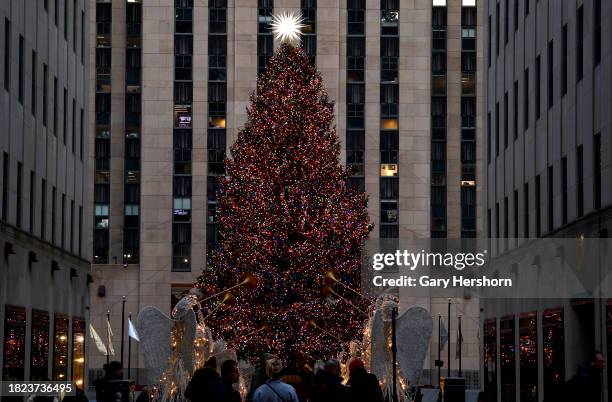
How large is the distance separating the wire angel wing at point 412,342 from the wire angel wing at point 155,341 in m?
4.71

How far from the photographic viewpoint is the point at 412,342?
28.4 meters

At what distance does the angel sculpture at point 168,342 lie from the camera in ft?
87.6

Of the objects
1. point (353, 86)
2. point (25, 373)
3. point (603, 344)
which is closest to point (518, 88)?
point (603, 344)

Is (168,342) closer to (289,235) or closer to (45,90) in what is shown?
(45,90)

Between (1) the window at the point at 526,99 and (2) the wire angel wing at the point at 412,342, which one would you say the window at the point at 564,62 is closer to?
(1) the window at the point at 526,99

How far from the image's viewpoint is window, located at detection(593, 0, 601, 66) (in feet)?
119

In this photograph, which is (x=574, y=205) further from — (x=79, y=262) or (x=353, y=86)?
(x=353, y=86)

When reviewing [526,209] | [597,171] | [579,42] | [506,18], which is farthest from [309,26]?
[597,171]

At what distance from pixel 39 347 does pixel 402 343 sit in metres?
20.4

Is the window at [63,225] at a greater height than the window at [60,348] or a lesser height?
greater

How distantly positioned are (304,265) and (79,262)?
901cm

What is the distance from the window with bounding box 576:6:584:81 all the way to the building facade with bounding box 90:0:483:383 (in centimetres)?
4920

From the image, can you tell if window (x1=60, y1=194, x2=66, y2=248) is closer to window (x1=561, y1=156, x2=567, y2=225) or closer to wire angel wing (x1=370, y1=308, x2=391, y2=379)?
window (x1=561, y1=156, x2=567, y2=225)

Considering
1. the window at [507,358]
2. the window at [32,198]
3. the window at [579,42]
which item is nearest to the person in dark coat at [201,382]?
the window at [579,42]
